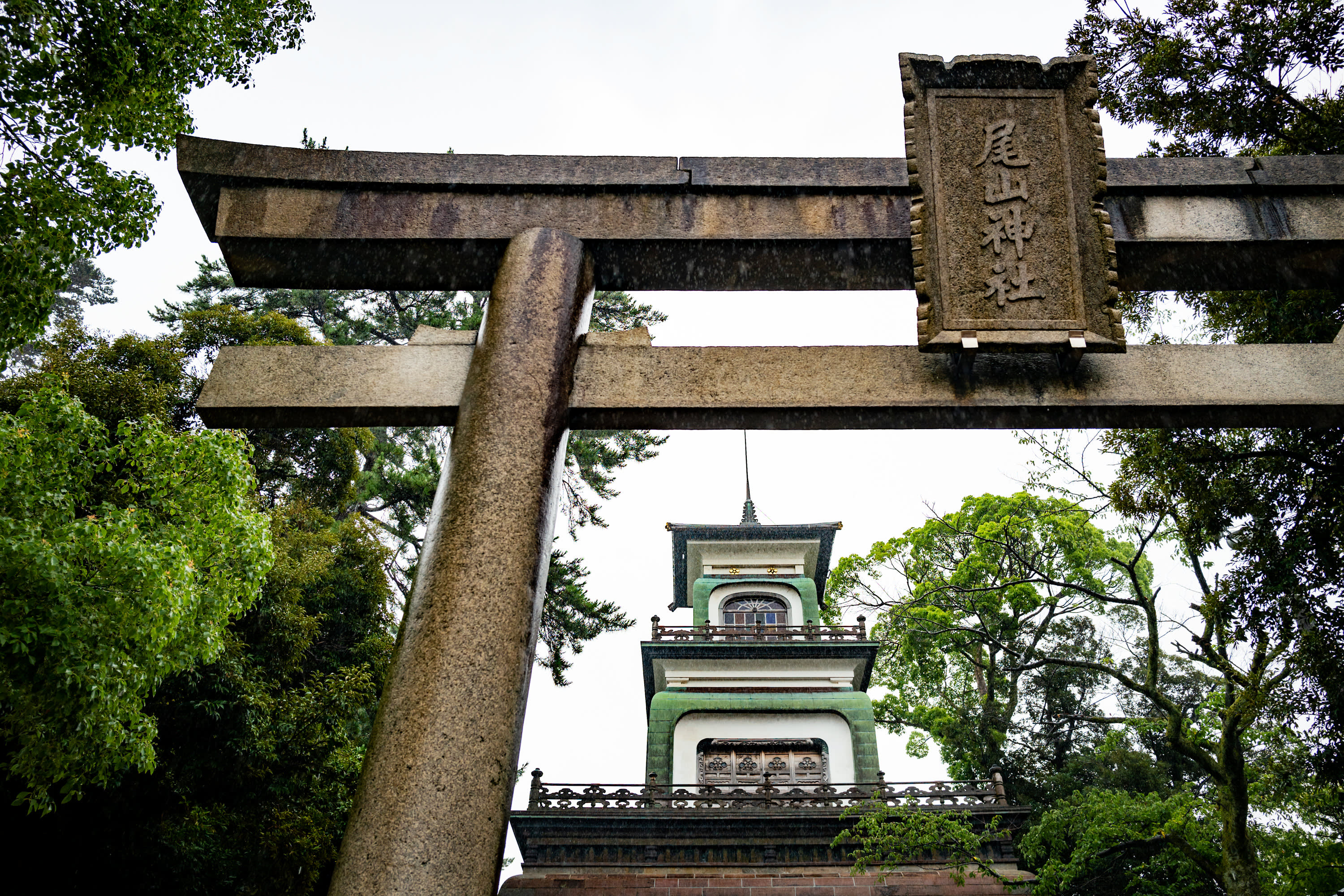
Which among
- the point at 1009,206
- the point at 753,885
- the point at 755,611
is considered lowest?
the point at 753,885

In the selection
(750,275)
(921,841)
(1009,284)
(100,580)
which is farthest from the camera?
(921,841)

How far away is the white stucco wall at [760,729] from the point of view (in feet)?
51.3

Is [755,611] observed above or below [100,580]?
above

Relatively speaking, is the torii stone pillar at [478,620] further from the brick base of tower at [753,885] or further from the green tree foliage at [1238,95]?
the brick base of tower at [753,885]

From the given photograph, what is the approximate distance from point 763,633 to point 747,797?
4101 millimetres

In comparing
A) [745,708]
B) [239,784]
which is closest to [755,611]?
[745,708]

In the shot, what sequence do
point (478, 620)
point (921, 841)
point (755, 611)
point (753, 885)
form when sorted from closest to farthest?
point (478, 620) → point (921, 841) → point (753, 885) → point (755, 611)

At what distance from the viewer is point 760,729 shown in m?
15.9

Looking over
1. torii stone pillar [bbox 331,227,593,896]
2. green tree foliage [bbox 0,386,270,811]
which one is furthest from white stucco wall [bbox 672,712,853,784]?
torii stone pillar [bbox 331,227,593,896]

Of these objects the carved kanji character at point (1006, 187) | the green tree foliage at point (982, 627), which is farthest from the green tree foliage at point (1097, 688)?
the carved kanji character at point (1006, 187)

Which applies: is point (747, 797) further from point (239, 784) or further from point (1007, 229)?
point (1007, 229)

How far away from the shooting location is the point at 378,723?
3279 mm

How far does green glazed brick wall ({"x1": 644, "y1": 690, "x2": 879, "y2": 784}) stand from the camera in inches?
610

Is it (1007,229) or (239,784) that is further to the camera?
(239,784)
